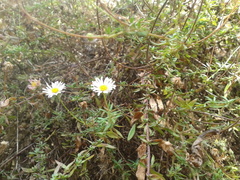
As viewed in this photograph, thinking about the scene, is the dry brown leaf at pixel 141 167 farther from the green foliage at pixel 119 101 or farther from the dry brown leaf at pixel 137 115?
the dry brown leaf at pixel 137 115

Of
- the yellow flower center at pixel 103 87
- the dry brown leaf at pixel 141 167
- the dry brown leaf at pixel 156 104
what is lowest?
the dry brown leaf at pixel 141 167

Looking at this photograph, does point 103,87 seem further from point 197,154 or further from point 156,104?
point 197,154

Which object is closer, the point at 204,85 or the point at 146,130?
the point at 146,130

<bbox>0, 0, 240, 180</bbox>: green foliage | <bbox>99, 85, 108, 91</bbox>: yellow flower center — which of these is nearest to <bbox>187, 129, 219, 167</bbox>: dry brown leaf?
<bbox>0, 0, 240, 180</bbox>: green foliage

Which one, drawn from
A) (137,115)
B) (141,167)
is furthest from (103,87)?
(141,167)

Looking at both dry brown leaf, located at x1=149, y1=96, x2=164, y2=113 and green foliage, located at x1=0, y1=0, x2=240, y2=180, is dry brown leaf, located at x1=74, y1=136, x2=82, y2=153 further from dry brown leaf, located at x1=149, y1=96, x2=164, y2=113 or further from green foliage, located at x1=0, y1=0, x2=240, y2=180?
dry brown leaf, located at x1=149, y1=96, x2=164, y2=113

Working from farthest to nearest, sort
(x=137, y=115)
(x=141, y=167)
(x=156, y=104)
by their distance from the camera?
1. (x=156, y=104)
2. (x=137, y=115)
3. (x=141, y=167)

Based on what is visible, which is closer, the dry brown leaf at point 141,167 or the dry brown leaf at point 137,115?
the dry brown leaf at point 141,167

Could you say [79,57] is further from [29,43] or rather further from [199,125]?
[199,125]

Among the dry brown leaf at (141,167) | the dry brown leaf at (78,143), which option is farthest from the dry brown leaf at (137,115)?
the dry brown leaf at (78,143)

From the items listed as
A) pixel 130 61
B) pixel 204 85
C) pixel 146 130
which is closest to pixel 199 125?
pixel 204 85

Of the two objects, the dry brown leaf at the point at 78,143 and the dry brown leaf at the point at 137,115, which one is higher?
the dry brown leaf at the point at 137,115
